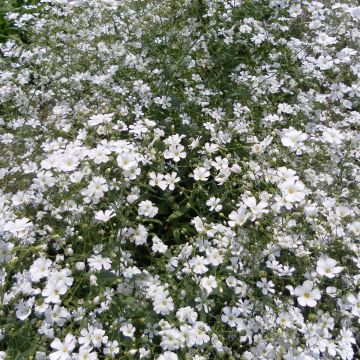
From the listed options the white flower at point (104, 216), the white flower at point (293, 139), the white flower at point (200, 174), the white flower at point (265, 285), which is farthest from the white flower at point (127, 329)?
the white flower at point (293, 139)

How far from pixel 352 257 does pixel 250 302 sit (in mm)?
702

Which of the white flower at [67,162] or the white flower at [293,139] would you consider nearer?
the white flower at [67,162]

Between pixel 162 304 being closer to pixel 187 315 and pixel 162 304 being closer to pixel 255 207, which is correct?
pixel 187 315

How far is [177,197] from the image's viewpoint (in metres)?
3.93

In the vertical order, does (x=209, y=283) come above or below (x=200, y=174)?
below

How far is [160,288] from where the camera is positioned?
2.85 meters

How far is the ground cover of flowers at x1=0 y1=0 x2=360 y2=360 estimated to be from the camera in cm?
279

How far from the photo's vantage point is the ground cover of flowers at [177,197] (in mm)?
2787

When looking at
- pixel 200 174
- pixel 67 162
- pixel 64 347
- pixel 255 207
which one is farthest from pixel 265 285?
pixel 67 162

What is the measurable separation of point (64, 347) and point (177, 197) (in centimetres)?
164

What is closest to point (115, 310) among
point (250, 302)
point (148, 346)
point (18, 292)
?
point (148, 346)

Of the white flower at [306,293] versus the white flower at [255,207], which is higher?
the white flower at [255,207]

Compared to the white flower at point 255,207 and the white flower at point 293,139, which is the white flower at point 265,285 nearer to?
the white flower at point 255,207

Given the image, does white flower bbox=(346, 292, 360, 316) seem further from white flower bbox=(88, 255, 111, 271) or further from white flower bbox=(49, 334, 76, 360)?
white flower bbox=(49, 334, 76, 360)
